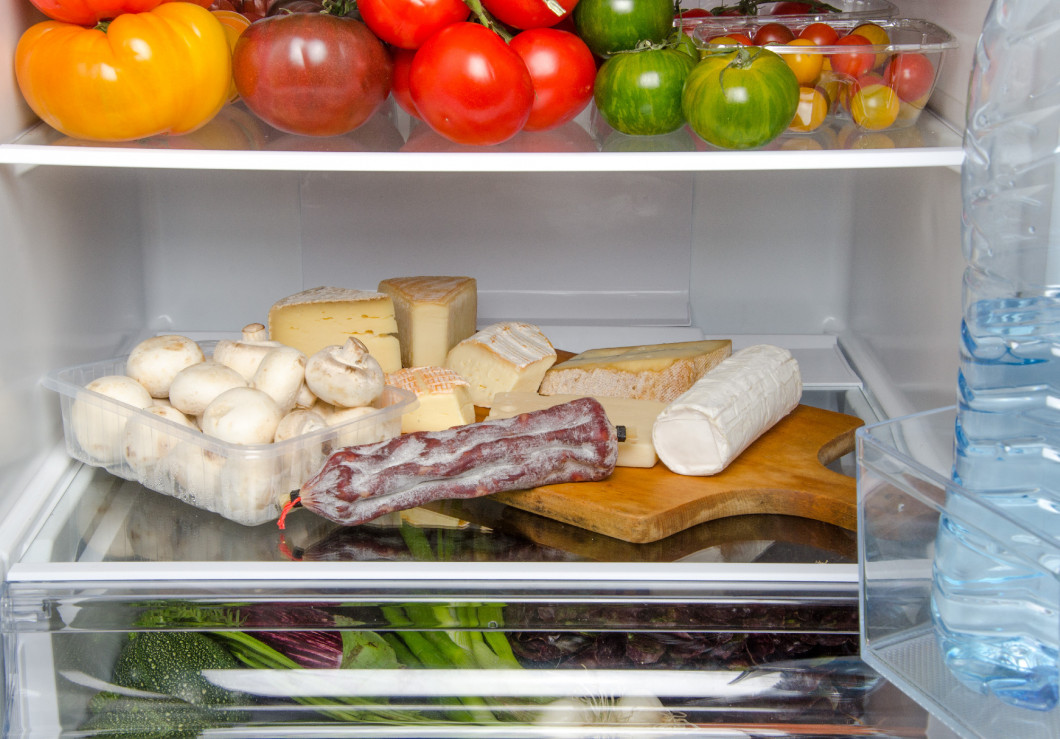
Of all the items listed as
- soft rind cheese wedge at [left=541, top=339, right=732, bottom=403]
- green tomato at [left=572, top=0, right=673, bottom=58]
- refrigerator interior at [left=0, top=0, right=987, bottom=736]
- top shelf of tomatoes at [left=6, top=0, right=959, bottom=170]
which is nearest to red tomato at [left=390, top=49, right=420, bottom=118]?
top shelf of tomatoes at [left=6, top=0, right=959, bottom=170]

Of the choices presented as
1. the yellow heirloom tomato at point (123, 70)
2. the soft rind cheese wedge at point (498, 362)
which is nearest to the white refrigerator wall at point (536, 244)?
the soft rind cheese wedge at point (498, 362)

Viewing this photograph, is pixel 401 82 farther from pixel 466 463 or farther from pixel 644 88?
pixel 466 463

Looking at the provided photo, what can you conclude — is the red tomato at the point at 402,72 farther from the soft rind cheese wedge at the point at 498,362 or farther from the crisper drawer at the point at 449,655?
the crisper drawer at the point at 449,655

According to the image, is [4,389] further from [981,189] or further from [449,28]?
[981,189]

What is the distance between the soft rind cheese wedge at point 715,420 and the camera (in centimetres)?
120

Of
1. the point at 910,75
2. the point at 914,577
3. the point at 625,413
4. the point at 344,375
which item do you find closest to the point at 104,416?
the point at 344,375

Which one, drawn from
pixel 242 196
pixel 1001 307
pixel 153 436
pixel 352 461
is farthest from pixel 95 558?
pixel 1001 307

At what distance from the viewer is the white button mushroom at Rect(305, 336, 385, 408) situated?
1218mm

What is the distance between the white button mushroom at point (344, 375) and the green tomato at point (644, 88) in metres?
0.41

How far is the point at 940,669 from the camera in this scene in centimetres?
83

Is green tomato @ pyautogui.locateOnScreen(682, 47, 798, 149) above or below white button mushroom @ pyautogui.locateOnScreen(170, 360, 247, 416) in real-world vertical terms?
above

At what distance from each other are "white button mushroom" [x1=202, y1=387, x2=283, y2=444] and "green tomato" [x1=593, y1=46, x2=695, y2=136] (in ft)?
1.73

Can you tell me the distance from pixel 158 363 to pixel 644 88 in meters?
0.67

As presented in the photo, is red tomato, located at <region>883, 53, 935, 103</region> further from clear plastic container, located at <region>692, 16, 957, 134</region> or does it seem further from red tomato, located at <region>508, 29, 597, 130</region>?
red tomato, located at <region>508, 29, 597, 130</region>
